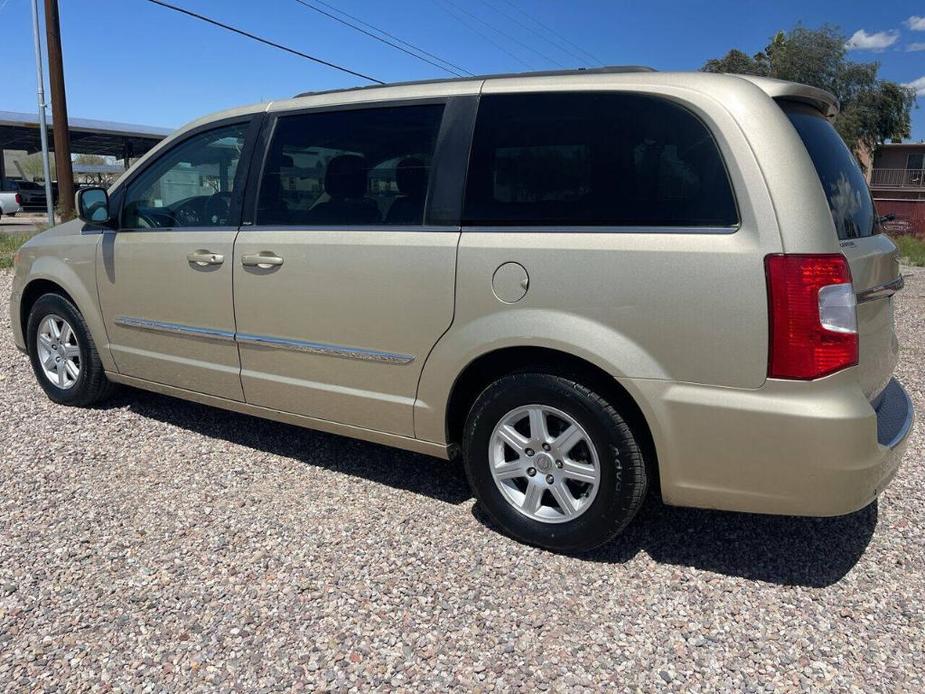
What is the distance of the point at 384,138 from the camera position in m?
3.39

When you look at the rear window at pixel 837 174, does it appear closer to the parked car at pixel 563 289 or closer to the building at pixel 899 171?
the parked car at pixel 563 289

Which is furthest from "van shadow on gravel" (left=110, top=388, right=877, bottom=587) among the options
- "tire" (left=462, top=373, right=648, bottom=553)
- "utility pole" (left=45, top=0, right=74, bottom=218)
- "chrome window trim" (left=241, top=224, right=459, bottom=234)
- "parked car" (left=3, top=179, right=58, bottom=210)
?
"parked car" (left=3, top=179, right=58, bottom=210)

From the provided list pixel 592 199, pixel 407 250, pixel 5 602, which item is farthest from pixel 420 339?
pixel 5 602

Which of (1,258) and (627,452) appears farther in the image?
(1,258)

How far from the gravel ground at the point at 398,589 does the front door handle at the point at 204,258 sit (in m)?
1.08

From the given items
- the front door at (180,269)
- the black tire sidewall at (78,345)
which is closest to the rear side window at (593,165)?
the front door at (180,269)

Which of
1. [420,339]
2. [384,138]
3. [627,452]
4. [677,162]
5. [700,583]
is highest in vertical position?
[384,138]

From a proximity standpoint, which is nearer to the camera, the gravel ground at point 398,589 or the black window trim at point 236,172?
the gravel ground at point 398,589

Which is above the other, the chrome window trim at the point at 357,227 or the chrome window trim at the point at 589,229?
the chrome window trim at the point at 357,227

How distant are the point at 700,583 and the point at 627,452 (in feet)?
2.01

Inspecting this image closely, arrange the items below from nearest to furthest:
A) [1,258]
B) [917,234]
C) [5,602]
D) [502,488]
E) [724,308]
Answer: [724,308], [5,602], [502,488], [1,258], [917,234]

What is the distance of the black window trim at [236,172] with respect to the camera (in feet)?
12.5

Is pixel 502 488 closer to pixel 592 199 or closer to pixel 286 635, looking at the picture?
pixel 286 635

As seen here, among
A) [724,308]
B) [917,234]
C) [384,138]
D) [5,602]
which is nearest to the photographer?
[724,308]
